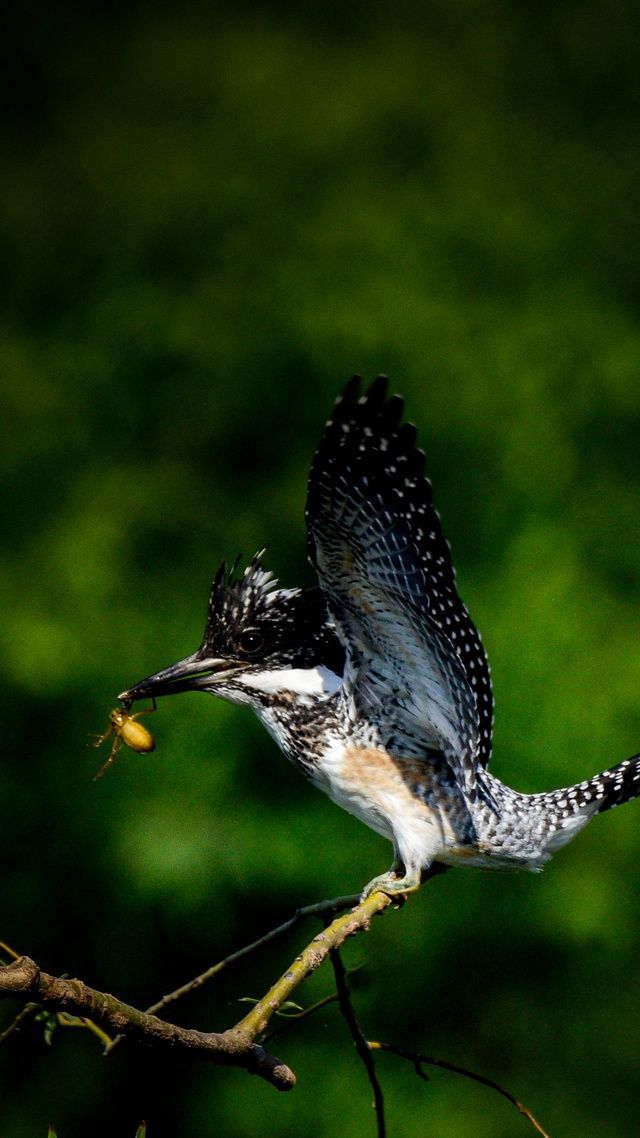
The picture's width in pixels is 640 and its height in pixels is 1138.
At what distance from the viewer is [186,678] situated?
1.64 m

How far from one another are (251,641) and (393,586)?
325 millimetres

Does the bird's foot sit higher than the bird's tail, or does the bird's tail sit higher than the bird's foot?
the bird's tail

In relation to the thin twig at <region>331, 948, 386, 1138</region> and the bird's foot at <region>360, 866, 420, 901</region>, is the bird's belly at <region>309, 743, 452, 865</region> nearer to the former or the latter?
the bird's foot at <region>360, 866, 420, 901</region>

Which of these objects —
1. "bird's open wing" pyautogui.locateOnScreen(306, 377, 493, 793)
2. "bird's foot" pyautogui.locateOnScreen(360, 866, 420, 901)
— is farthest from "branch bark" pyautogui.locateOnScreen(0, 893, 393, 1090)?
"bird's open wing" pyautogui.locateOnScreen(306, 377, 493, 793)

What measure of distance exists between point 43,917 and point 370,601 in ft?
5.04

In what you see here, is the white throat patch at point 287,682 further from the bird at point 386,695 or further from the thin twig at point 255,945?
the thin twig at point 255,945

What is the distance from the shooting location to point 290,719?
5.38 feet

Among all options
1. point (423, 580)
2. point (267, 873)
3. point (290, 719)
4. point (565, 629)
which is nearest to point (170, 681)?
point (290, 719)

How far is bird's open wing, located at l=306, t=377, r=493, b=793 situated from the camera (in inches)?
51.4

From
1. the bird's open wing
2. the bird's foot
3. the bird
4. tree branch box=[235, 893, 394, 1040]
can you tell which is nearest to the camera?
tree branch box=[235, 893, 394, 1040]

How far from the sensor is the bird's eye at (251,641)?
1.67m

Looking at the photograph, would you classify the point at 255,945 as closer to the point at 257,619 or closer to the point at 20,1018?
the point at 20,1018

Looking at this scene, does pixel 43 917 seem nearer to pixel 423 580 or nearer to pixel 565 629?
pixel 565 629

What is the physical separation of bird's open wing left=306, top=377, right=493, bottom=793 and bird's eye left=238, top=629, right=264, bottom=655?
0.49ft
